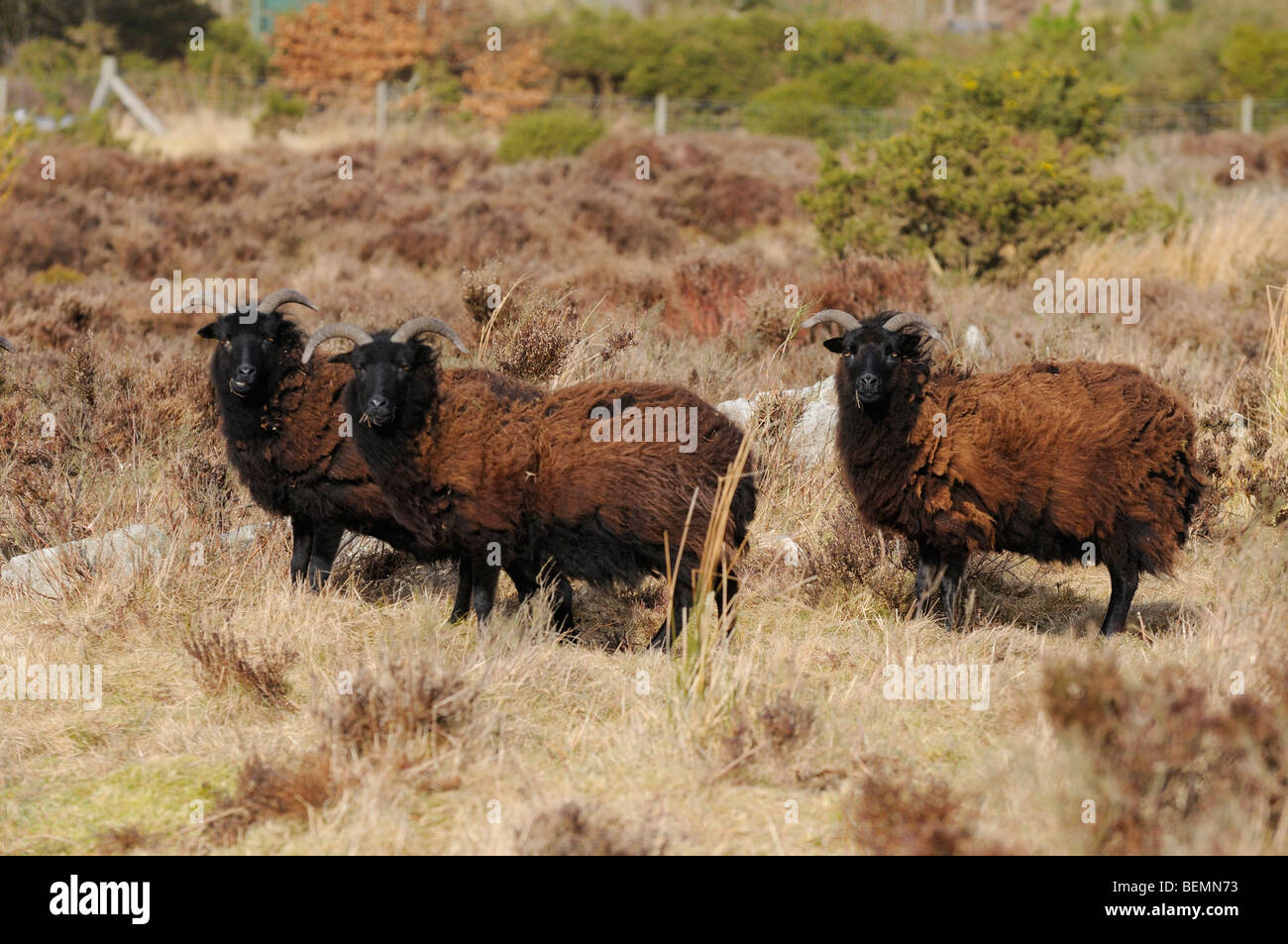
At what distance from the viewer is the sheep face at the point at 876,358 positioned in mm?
6781

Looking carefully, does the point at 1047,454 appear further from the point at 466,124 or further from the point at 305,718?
the point at 466,124

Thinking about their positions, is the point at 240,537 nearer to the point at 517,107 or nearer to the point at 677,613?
the point at 677,613

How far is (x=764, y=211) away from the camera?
23.0 meters

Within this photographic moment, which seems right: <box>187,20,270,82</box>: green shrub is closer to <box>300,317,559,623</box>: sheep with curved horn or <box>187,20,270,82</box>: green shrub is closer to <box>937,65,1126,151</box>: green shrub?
<box>937,65,1126,151</box>: green shrub

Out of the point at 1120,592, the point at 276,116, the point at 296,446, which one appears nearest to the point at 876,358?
the point at 1120,592

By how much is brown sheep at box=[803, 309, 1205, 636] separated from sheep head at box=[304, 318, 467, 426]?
2.31 metres

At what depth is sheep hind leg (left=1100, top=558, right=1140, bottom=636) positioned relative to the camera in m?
6.98

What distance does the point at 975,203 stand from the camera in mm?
14773

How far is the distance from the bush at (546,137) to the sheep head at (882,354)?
19.7 m

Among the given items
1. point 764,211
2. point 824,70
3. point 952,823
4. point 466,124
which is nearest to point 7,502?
point 952,823

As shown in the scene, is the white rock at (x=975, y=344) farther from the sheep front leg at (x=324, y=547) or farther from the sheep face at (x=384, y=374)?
the sheep front leg at (x=324, y=547)

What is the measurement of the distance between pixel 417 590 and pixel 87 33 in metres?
34.7

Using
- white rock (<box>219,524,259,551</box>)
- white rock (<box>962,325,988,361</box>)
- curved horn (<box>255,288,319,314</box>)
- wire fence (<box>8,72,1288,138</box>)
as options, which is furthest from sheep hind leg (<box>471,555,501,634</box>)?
wire fence (<box>8,72,1288,138</box>)

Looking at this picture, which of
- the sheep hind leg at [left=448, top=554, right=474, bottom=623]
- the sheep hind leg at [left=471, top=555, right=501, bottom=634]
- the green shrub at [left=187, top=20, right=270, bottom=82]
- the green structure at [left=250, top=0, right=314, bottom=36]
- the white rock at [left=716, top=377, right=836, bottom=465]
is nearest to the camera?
the sheep hind leg at [left=471, top=555, right=501, bottom=634]
